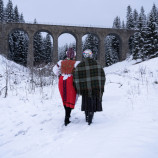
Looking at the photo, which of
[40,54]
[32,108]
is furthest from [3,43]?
[32,108]

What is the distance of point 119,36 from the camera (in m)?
29.5

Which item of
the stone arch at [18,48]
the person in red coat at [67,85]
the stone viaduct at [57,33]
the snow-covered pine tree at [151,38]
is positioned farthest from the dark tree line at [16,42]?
the person in red coat at [67,85]

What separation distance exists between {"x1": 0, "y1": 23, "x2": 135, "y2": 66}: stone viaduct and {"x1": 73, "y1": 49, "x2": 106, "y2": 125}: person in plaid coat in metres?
22.6

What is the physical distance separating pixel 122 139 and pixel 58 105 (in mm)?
3109

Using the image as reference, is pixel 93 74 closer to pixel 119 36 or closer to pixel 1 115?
pixel 1 115

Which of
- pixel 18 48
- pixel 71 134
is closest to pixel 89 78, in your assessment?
pixel 71 134

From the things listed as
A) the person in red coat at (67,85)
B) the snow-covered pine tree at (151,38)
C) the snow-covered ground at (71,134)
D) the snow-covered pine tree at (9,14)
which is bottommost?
the snow-covered ground at (71,134)

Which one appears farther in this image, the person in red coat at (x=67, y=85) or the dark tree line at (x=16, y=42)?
the dark tree line at (x=16, y=42)

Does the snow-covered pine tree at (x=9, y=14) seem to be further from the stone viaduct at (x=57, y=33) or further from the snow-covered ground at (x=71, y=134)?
the snow-covered ground at (x=71, y=134)

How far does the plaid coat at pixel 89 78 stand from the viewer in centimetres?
276

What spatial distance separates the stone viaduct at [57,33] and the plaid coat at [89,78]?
2264 centimetres

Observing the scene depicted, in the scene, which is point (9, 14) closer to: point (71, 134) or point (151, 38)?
point (151, 38)

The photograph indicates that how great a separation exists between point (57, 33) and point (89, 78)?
2614 cm

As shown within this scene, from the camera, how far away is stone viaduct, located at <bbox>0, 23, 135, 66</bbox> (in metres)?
24.8
